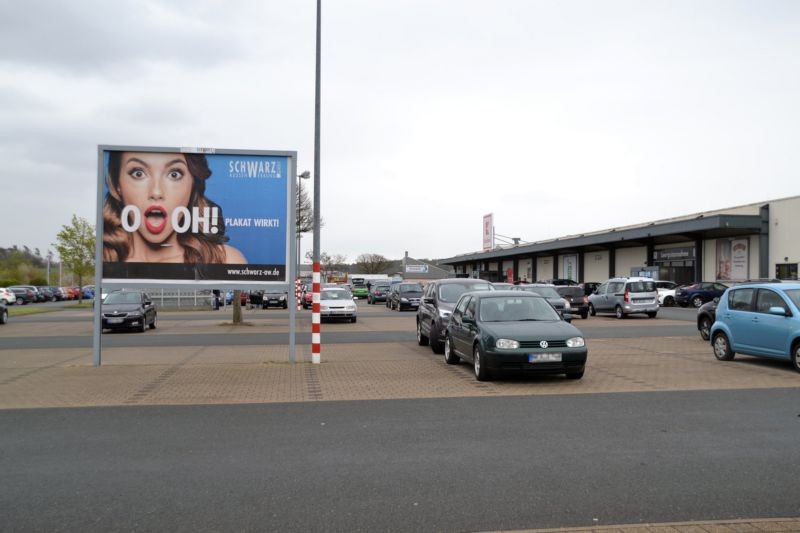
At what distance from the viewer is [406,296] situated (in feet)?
128

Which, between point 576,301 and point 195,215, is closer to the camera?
point 195,215

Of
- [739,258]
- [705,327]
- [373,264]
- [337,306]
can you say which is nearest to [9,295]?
[337,306]

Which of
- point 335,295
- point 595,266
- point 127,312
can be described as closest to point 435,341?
point 127,312

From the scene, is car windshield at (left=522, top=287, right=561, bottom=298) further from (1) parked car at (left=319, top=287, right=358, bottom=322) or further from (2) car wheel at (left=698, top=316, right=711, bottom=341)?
(2) car wheel at (left=698, top=316, right=711, bottom=341)

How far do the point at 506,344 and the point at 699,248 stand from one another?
135 ft

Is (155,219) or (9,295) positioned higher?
(155,219)

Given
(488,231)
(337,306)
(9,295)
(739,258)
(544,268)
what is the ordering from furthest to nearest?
(488,231), (544,268), (9,295), (739,258), (337,306)

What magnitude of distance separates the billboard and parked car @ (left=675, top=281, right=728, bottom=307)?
4880 cm

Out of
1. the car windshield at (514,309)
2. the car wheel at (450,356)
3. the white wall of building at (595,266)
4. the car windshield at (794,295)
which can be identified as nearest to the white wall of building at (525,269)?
the white wall of building at (595,266)

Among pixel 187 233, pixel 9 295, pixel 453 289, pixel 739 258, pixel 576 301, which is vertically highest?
pixel 739 258

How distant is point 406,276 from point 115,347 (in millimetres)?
106689

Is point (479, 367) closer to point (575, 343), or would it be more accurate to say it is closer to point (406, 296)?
point (575, 343)

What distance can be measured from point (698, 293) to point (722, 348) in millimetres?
27004

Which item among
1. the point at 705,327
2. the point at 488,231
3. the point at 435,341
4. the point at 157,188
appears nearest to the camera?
the point at 157,188
